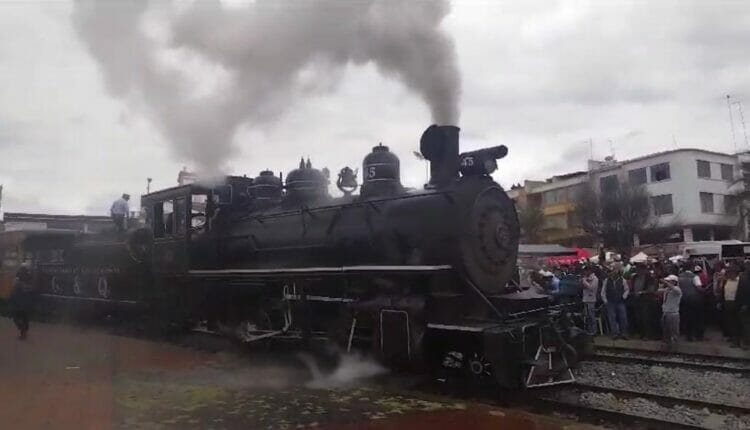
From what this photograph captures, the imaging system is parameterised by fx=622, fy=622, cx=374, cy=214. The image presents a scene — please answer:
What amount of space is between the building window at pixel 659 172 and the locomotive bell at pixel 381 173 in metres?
42.1

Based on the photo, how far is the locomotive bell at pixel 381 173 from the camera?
390 inches

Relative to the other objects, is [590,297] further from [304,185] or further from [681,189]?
[681,189]

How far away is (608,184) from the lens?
4616cm

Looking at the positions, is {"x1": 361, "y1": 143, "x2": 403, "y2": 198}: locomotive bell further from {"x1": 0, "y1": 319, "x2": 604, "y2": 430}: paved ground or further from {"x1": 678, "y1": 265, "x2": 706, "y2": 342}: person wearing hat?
{"x1": 678, "y1": 265, "x2": 706, "y2": 342}: person wearing hat

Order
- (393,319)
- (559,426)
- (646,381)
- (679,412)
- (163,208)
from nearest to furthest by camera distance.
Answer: (559,426) < (679,412) < (393,319) < (646,381) < (163,208)

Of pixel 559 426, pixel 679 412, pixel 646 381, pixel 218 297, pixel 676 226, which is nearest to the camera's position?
pixel 559 426

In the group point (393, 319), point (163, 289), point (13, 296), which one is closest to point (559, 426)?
point (393, 319)

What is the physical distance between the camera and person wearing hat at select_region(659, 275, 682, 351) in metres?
12.0

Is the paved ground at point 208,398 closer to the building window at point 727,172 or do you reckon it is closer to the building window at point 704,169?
the building window at point 704,169

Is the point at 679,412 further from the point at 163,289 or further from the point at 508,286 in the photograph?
the point at 163,289

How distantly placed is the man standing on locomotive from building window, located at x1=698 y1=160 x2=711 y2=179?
42.0m

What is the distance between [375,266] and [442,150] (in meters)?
1.96

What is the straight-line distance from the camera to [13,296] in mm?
14438

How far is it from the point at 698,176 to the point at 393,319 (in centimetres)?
4439
